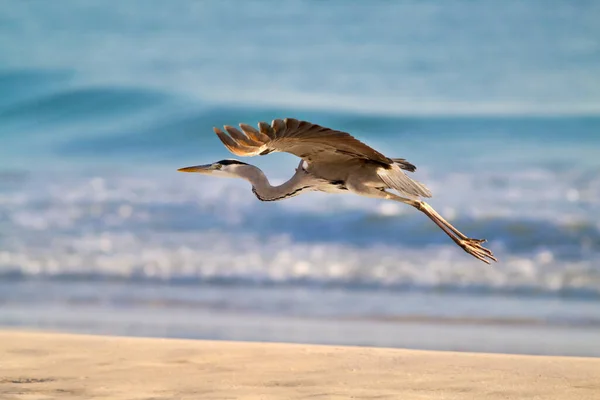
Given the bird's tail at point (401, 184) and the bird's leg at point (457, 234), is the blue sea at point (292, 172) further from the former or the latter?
the bird's tail at point (401, 184)

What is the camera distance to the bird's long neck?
5.53m

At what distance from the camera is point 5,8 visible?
17.6 meters

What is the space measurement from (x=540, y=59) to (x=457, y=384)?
39.0 ft

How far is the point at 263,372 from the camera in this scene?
5.48 meters

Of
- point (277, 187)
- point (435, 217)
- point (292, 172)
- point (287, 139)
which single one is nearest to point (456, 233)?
point (435, 217)

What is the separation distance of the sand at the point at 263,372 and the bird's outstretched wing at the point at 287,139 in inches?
51.3

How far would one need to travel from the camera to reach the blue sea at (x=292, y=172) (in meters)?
7.60

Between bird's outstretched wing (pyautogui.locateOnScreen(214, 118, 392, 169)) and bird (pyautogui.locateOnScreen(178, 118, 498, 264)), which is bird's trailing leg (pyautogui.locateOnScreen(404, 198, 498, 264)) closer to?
bird (pyautogui.locateOnScreen(178, 118, 498, 264))

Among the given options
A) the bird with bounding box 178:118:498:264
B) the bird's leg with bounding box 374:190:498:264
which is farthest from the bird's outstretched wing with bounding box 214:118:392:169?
the bird's leg with bounding box 374:190:498:264

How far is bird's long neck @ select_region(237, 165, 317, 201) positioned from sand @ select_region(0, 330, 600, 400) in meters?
1.03

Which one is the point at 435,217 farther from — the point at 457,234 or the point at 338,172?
the point at 338,172

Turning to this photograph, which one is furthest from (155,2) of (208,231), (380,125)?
(208,231)

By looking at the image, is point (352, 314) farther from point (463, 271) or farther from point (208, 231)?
point (208, 231)

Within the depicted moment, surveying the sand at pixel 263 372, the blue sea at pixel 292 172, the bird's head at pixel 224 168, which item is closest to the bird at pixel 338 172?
the bird's head at pixel 224 168
